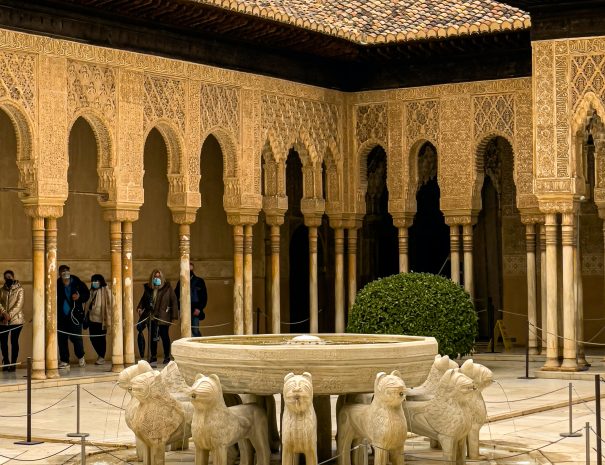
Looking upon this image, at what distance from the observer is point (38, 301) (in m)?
17.3

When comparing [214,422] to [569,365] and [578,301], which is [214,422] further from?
[578,301]

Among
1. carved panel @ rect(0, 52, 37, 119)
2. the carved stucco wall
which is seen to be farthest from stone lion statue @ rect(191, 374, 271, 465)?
the carved stucco wall

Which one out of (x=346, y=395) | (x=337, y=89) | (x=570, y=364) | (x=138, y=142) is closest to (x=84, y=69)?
(x=138, y=142)

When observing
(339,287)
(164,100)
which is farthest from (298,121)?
(164,100)

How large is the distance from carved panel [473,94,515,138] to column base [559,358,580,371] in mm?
4342

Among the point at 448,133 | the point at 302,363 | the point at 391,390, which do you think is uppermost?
the point at 448,133

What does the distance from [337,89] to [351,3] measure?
158cm

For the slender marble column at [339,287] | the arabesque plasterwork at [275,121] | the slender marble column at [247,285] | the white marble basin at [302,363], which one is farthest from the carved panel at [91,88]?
the white marble basin at [302,363]

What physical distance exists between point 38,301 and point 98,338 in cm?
281

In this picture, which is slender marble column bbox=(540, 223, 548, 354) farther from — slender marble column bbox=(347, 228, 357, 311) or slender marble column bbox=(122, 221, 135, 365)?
slender marble column bbox=(122, 221, 135, 365)

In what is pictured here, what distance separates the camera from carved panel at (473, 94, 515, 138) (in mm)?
21219

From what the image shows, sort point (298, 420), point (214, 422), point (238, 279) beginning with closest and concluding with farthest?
point (298, 420)
point (214, 422)
point (238, 279)

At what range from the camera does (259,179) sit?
20.9 metres

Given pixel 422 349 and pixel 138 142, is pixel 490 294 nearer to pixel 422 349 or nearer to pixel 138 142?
pixel 138 142
